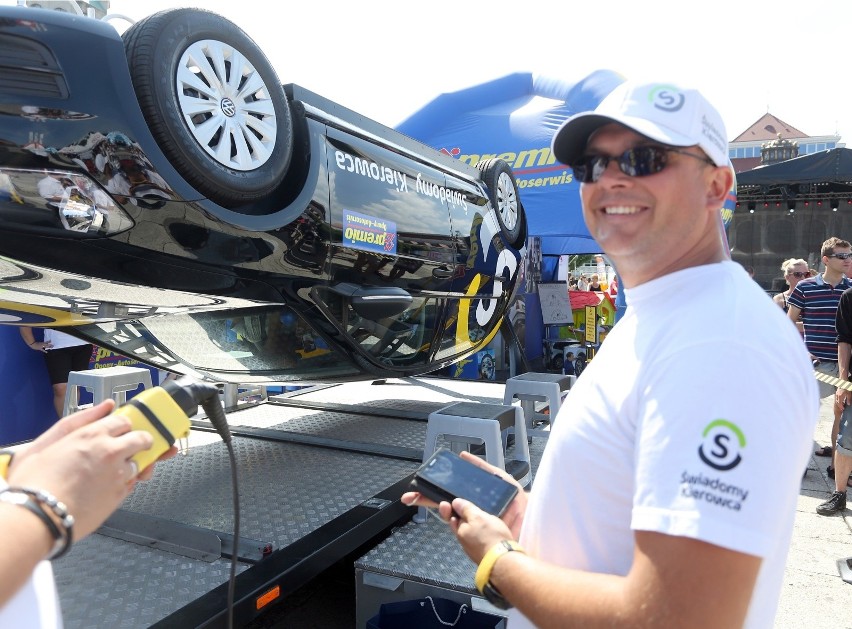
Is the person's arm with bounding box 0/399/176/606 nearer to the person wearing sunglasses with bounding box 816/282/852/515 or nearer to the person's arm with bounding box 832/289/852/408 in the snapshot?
the person wearing sunglasses with bounding box 816/282/852/515

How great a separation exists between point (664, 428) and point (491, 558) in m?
0.41

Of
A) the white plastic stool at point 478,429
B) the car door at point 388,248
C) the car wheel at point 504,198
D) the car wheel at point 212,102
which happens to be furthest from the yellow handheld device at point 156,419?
the car wheel at point 504,198

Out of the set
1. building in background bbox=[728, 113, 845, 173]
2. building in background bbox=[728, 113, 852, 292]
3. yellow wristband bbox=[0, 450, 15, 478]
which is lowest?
yellow wristband bbox=[0, 450, 15, 478]

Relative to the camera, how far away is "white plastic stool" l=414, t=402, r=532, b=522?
3.15 metres

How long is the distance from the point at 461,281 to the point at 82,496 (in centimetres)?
351

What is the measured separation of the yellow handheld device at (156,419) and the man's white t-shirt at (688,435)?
0.64 metres

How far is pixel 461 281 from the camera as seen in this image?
431 cm

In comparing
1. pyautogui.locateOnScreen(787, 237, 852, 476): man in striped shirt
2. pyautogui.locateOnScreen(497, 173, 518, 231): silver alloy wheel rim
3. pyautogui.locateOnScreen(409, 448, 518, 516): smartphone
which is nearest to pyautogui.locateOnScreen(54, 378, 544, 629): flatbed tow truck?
pyautogui.locateOnScreen(409, 448, 518, 516): smartphone

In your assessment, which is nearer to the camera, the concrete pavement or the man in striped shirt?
the concrete pavement

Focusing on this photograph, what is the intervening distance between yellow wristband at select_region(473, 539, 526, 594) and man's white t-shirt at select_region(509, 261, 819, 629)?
0.04 metres

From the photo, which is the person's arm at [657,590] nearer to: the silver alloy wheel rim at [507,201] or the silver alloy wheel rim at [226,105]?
the silver alloy wheel rim at [226,105]

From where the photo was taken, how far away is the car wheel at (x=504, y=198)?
191 inches

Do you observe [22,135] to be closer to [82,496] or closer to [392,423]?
[82,496]

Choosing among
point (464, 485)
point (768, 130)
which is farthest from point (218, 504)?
point (768, 130)
